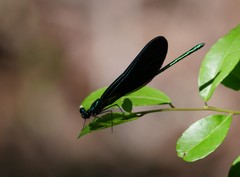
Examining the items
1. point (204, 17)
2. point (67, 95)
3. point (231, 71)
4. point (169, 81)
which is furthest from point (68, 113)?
point (231, 71)

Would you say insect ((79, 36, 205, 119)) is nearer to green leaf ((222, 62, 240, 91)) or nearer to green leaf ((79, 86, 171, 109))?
green leaf ((79, 86, 171, 109))

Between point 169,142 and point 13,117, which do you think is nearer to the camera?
point 169,142

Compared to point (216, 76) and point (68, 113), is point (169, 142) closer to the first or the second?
point (68, 113)

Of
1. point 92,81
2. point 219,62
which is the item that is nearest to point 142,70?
point 219,62

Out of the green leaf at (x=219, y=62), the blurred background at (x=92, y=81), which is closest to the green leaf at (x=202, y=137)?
the green leaf at (x=219, y=62)

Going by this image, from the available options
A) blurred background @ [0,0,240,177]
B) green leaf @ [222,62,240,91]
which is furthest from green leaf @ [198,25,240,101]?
blurred background @ [0,0,240,177]

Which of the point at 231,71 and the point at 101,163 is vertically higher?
the point at 231,71
